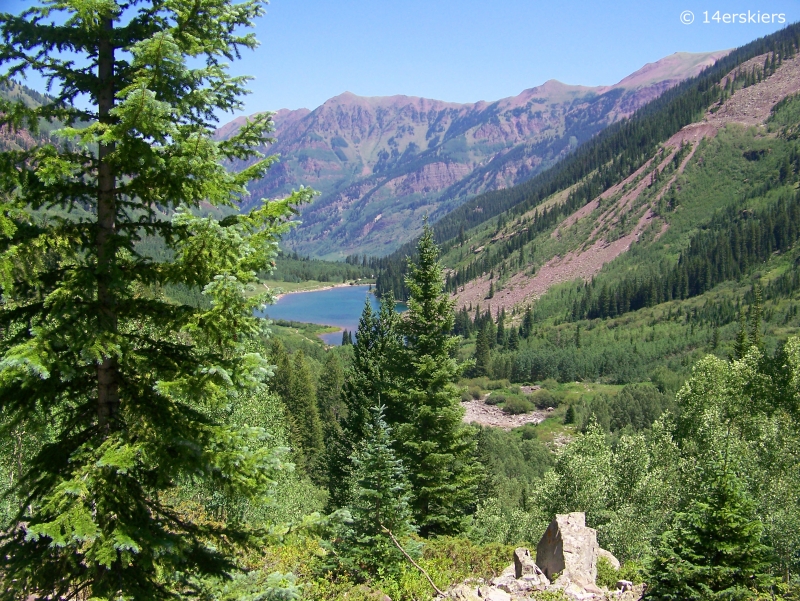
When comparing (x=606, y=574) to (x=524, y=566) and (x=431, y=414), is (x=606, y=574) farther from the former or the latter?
(x=431, y=414)

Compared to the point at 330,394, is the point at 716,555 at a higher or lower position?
higher

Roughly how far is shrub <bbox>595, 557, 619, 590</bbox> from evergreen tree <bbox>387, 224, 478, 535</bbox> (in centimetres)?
654

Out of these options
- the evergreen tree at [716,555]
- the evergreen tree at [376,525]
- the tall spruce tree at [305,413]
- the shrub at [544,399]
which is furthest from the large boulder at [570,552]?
the shrub at [544,399]

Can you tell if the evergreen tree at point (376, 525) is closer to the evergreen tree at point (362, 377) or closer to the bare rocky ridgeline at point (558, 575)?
the bare rocky ridgeline at point (558, 575)

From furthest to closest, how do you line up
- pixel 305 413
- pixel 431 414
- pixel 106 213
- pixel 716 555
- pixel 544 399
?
pixel 544 399 < pixel 305 413 < pixel 431 414 < pixel 716 555 < pixel 106 213

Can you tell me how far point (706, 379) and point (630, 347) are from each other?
128 meters

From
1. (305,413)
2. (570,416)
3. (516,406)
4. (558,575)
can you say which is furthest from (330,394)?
(516,406)

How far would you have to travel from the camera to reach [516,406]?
14400 centimetres

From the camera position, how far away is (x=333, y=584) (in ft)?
47.0

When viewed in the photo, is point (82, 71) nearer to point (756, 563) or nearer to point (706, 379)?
point (756, 563)

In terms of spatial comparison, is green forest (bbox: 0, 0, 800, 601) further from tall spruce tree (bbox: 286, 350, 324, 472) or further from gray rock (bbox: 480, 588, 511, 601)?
tall spruce tree (bbox: 286, 350, 324, 472)

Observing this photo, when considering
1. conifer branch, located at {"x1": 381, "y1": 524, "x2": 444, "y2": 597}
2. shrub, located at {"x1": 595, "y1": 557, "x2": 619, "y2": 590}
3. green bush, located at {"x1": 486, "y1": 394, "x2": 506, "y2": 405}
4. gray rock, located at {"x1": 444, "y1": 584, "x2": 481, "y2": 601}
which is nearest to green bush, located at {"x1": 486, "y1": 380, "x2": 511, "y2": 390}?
green bush, located at {"x1": 486, "y1": 394, "x2": 506, "y2": 405}

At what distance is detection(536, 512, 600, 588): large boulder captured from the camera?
18.0 meters

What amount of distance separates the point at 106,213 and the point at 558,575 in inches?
694
